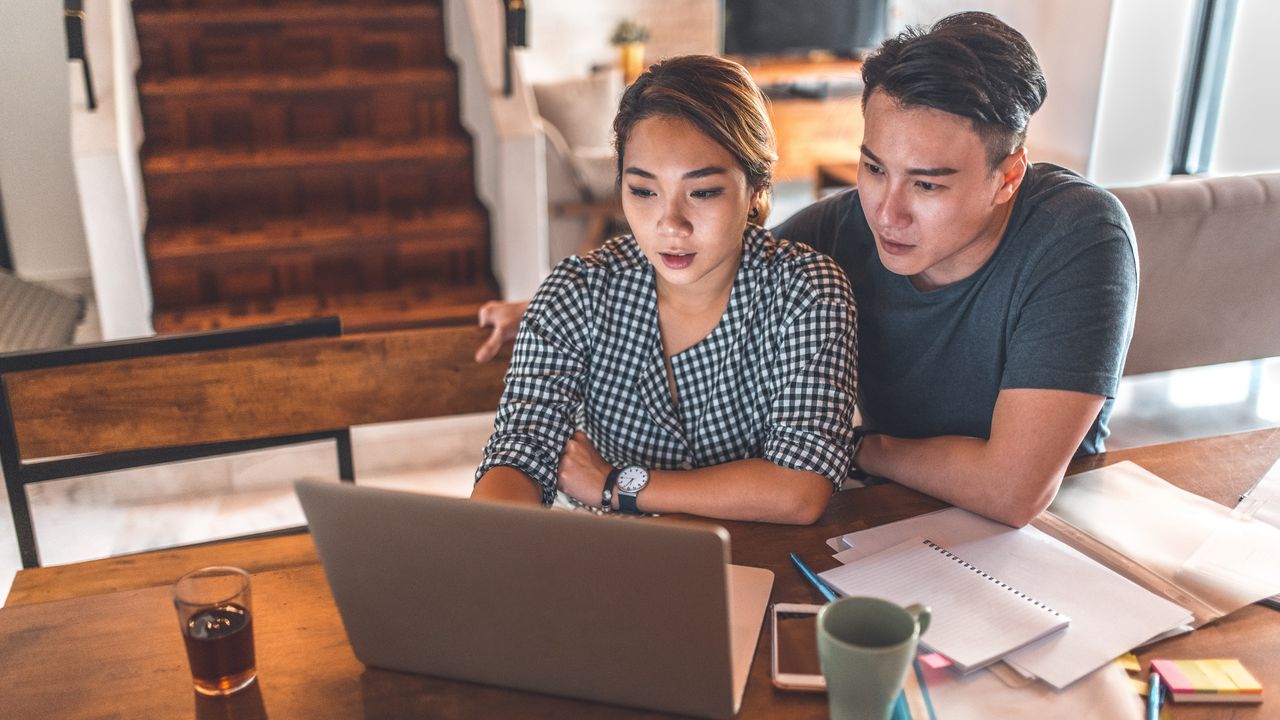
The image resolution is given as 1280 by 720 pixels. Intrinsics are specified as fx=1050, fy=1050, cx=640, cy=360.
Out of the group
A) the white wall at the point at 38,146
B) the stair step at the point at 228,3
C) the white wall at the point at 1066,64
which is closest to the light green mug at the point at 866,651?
the stair step at the point at 228,3

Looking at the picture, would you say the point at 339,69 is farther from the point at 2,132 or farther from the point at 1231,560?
the point at 1231,560

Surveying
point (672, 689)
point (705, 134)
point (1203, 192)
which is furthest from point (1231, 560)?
point (1203, 192)

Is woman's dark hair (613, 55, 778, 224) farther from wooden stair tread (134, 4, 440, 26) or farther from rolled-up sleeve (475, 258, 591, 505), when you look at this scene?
wooden stair tread (134, 4, 440, 26)

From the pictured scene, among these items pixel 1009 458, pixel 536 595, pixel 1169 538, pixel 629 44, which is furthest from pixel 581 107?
pixel 536 595

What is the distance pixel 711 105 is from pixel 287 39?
285cm

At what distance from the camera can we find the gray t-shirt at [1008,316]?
1302mm

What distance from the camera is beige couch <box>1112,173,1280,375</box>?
7.42 feet

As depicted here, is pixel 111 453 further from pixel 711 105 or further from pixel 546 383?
pixel 711 105

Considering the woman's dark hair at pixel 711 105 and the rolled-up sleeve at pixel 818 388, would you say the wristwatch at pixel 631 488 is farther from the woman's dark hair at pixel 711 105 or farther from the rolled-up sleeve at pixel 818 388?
the woman's dark hair at pixel 711 105

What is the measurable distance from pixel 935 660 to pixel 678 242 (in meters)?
0.62

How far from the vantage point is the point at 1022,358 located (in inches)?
52.0

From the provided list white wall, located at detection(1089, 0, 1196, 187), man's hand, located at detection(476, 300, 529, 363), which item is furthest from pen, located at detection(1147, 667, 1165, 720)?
white wall, located at detection(1089, 0, 1196, 187)

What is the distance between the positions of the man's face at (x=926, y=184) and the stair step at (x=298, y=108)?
260 cm

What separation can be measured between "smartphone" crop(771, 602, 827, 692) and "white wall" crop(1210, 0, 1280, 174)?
386 cm
